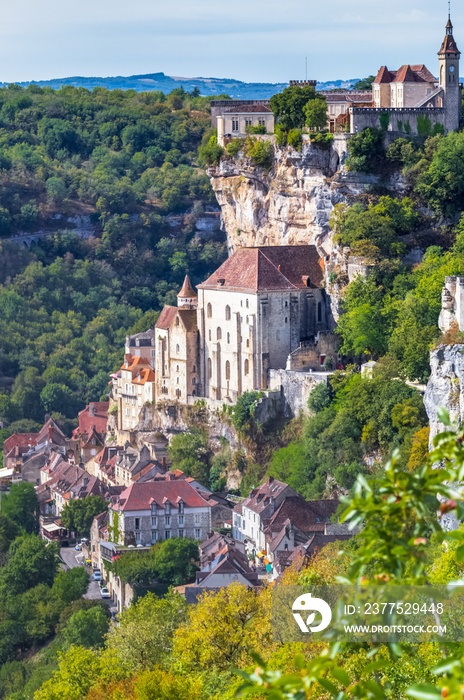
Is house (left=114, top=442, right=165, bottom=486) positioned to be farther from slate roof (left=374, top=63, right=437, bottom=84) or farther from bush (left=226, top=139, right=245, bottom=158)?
slate roof (left=374, top=63, right=437, bottom=84)

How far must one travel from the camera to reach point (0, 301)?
4055 inches

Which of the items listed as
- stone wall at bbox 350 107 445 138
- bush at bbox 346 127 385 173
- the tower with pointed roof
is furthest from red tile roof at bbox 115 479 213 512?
stone wall at bbox 350 107 445 138

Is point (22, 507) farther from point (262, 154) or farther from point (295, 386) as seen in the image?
point (262, 154)

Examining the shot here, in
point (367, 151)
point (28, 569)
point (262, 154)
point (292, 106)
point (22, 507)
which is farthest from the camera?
point (262, 154)

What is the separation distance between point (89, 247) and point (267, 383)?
56.8 meters

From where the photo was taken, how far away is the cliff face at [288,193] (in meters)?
64.8

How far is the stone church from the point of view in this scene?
6109 cm

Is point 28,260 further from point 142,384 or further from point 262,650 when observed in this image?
point 262,650

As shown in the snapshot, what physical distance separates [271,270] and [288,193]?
818cm

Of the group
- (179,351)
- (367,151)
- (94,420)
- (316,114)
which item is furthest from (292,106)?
(94,420)

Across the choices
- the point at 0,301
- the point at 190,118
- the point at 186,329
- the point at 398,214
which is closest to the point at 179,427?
the point at 186,329

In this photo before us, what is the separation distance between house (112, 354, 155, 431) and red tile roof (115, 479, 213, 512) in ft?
37.0

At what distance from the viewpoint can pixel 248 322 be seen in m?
61.5

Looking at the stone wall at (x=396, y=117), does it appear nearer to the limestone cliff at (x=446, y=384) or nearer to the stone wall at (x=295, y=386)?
the stone wall at (x=295, y=386)
